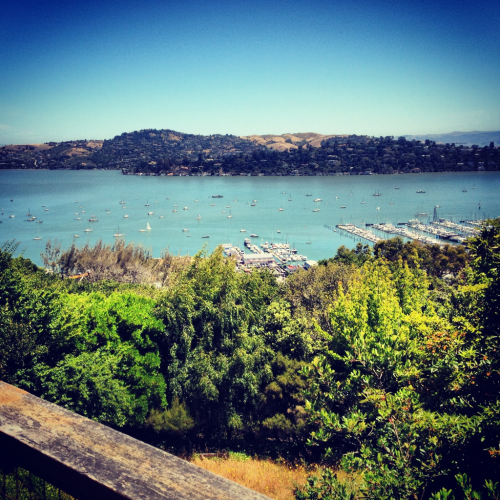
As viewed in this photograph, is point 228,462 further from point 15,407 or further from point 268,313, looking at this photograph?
point 15,407

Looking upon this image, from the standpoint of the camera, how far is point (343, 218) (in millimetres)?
65375

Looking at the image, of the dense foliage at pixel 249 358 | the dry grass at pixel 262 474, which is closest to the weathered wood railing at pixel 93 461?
the dense foliage at pixel 249 358

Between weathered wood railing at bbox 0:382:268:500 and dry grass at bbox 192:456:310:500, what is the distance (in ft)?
18.2

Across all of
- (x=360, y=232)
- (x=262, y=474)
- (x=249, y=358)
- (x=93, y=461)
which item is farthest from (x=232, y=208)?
(x=93, y=461)

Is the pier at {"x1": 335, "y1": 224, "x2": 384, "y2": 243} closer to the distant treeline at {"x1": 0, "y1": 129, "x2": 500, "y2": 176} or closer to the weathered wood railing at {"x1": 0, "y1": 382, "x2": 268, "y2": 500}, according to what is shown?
the weathered wood railing at {"x1": 0, "y1": 382, "x2": 268, "y2": 500}

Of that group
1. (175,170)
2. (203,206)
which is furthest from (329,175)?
(203,206)

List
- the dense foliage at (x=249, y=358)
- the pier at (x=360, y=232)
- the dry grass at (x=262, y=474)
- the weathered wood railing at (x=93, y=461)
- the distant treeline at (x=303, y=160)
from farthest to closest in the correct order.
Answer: the distant treeline at (x=303, y=160) < the pier at (x=360, y=232) < the dry grass at (x=262, y=474) < the dense foliage at (x=249, y=358) < the weathered wood railing at (x=93, y=461)

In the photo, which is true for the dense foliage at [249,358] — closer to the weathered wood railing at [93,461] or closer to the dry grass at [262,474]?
the dry grass at [262,474]

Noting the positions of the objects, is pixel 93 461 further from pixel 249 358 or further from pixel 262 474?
pixel 249 358

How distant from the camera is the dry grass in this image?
6060 millimetres

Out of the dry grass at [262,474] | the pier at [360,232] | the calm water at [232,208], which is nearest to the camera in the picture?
the dry grass at [262,474]

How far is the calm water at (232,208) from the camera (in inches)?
2023

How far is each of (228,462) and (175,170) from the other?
13896cm

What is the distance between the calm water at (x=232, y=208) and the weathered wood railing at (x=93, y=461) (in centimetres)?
3995
